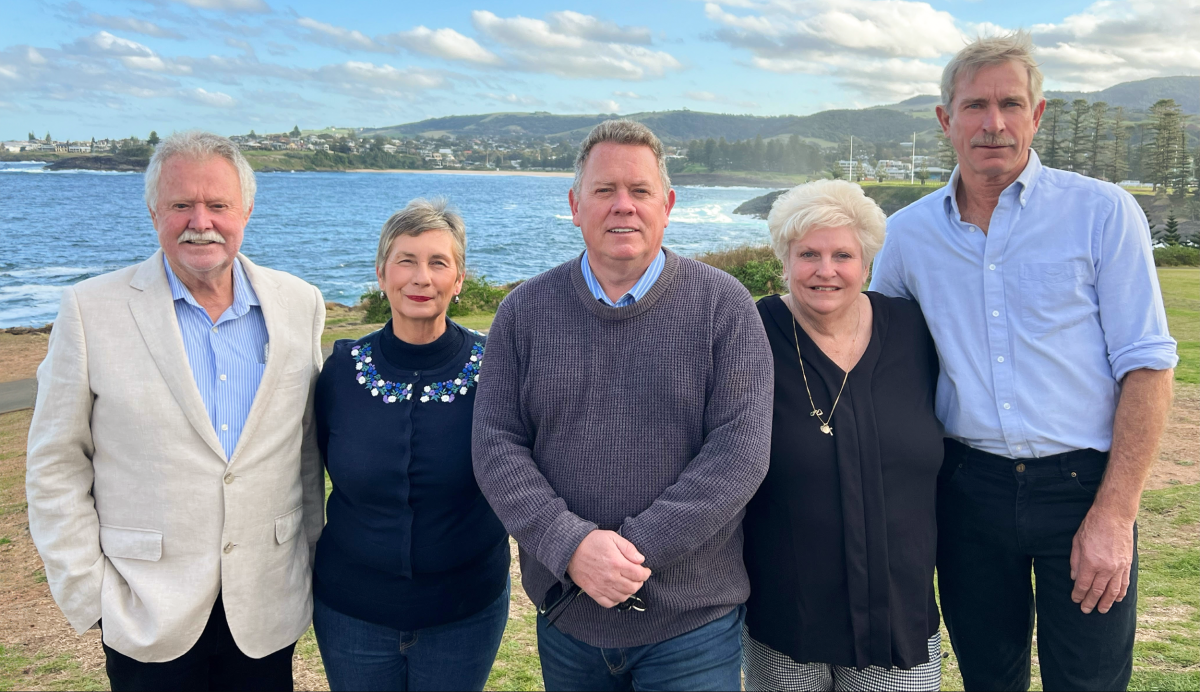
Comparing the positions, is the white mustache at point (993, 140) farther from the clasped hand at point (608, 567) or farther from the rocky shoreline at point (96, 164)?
the rocky shoreline at point (96, 164)

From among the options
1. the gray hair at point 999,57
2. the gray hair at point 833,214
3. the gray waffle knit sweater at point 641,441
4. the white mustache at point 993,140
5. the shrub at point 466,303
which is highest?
the gray hair at point 999,57

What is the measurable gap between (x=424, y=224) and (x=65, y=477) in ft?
4.52

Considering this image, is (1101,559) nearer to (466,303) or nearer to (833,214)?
(833,214)

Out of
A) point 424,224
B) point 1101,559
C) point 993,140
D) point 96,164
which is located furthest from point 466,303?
point 96,164

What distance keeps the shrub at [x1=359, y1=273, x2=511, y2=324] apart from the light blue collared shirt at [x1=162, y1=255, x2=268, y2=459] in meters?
12.2

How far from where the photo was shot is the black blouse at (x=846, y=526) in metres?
2.33

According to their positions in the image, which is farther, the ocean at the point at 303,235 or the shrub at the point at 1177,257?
the ocean at the point at 303,235

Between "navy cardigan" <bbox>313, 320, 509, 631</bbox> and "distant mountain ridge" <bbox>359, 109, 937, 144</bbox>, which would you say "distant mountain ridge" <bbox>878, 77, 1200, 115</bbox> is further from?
"navy cardigan" <bbox>313, 320, 509, 631</bbox>

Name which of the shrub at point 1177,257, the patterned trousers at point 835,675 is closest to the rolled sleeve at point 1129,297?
the patterned trousers at point 835,675

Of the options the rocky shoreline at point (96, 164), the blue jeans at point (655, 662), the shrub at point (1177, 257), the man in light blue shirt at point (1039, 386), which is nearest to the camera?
the blue jeans at point (655, 662)

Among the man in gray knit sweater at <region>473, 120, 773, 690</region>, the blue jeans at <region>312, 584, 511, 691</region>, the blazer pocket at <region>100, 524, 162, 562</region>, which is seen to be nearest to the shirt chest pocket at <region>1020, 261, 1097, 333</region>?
the man in gray knit sweater at <region>473, 120, 773, 690</region>

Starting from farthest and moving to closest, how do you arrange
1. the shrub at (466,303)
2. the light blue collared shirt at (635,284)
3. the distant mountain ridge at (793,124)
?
1. the distant mountain ridge at (793,124)
2. the shrub at (466,303)
3. the light blue collared shirt at (635,284)

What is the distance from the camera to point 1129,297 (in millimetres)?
2551

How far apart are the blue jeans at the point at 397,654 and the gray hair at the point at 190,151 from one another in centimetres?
149
